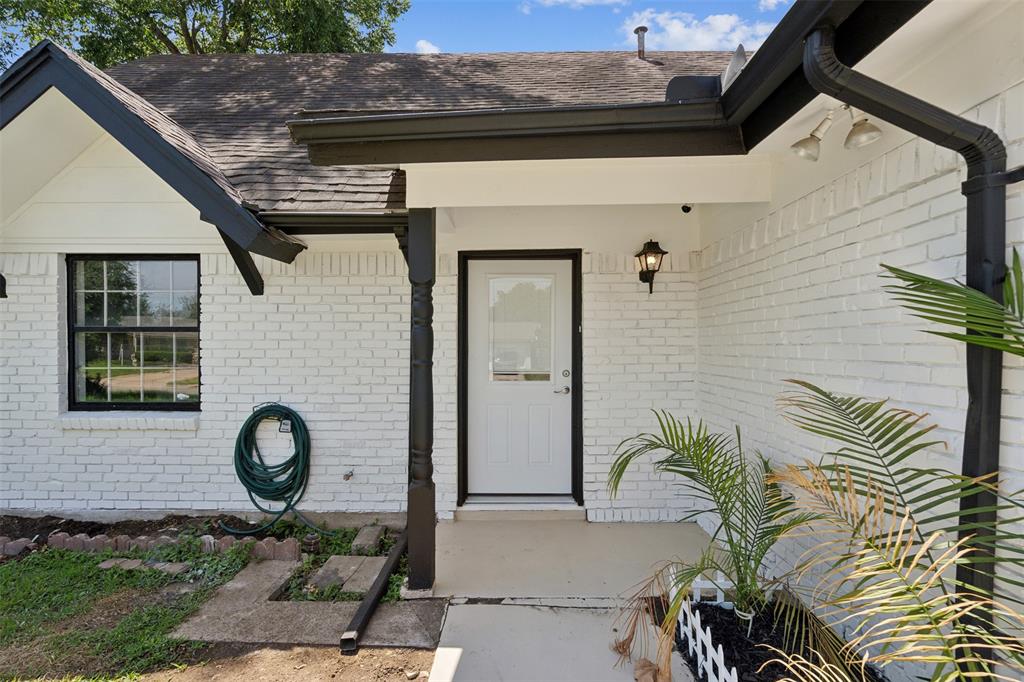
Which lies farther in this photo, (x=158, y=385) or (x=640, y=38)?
(x=640, y=38)

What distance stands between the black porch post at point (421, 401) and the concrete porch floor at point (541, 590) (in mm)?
266

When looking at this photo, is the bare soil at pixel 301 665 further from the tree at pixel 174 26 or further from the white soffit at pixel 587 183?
the tree at pixel 174 26

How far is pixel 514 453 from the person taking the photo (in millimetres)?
4121

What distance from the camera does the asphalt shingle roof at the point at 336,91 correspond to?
3.54 meters

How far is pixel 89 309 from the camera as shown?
13.5ft

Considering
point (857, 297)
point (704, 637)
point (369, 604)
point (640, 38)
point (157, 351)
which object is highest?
point (640, 38)

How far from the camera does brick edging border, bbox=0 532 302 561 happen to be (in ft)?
10.9

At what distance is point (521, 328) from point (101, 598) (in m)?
3.20

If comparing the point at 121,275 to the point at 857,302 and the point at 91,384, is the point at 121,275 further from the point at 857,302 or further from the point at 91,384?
the point at 857,302

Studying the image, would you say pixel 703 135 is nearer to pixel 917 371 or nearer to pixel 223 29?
pixel 917 371

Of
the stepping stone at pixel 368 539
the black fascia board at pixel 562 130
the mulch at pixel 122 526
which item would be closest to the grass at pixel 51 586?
→ the mulch at pixel 122 526

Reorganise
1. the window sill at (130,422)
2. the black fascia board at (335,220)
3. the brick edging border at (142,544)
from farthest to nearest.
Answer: the window sill at (130,422), the brick edging border at (142,544), the black fascia board at (335,220)

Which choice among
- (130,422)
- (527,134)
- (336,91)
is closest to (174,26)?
(336,91)

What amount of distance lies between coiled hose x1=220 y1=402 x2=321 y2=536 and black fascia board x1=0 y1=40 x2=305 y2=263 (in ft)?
4.79
